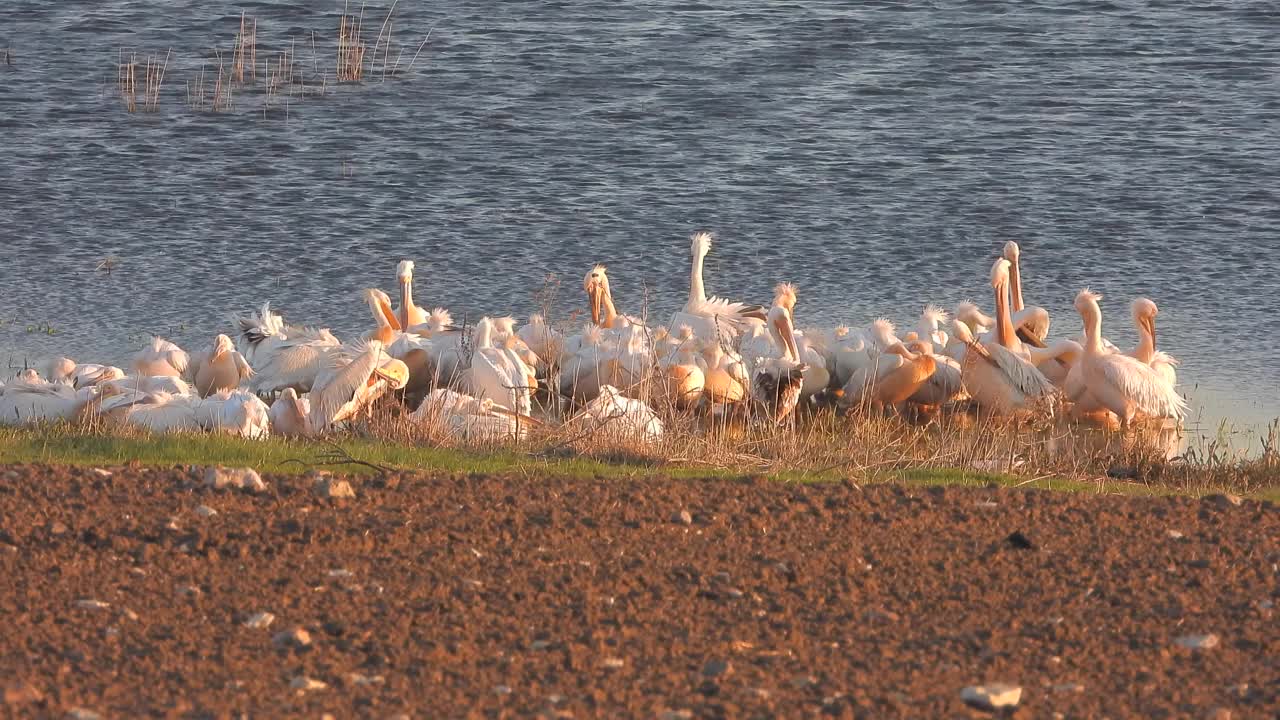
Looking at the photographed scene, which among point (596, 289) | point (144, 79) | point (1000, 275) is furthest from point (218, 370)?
point (144, 79)

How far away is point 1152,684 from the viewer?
5297 mm

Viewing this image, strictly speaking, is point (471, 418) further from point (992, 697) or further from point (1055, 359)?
point (992, 697)

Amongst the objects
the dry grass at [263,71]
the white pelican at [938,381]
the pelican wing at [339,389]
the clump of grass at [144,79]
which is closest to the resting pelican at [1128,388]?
the white pelican at [938,381]

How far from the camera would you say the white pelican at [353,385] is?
35.4ft

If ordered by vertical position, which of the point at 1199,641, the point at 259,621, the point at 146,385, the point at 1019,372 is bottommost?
the point at 146,385

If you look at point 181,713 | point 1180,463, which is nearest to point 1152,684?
point 181,713

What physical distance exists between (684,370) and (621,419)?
7.63ft

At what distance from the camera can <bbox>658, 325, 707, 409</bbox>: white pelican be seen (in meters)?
11.6

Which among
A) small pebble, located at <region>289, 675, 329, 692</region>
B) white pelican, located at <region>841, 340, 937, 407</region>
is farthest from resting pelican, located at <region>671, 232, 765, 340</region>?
small pebble, located at <region>289, 675, 329, 692</region>

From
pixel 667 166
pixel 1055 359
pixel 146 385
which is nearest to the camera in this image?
pixel 146 385

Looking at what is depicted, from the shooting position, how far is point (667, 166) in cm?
1948

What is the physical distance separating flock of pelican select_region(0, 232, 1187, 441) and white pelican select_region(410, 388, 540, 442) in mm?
26

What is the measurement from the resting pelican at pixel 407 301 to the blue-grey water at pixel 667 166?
0.86 meters

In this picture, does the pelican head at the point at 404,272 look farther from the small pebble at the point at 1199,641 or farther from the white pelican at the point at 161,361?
the small pebble at the point at 1199,641
